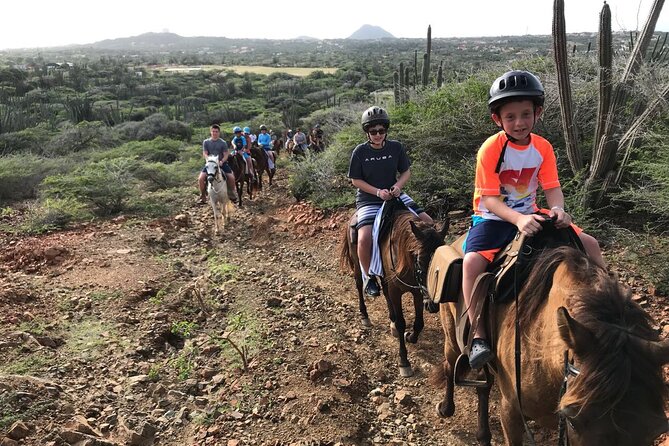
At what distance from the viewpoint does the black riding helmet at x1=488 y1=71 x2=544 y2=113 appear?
8.99ft

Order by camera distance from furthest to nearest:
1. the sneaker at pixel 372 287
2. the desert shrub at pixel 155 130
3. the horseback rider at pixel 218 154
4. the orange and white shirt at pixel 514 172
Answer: the desert shrub at pixel 155 130
the horseback rider at pixel 218 154
the sneaker at pixel 372 287
the orange and white shirt at pixel 514 172

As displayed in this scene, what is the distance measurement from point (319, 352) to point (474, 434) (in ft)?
6.27

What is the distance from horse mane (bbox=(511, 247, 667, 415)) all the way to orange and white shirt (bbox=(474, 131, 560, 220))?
0.95m

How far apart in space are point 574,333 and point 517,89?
1686mm

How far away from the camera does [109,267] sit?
7.52 m

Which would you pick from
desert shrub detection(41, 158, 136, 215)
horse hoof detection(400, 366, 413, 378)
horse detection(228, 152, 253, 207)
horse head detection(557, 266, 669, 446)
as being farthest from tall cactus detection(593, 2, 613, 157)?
desert shrub detection(41, 158, 136, 215)

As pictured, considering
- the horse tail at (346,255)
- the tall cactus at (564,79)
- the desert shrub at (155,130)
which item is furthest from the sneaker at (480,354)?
the desert shrub at (155,130)

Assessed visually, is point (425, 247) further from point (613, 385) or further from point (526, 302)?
point (613, 385)

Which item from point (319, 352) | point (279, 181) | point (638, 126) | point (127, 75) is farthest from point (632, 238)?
point (127, 75)

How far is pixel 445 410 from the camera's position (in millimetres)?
3930

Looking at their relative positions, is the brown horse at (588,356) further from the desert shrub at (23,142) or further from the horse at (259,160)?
the desert shrub at (23,142)

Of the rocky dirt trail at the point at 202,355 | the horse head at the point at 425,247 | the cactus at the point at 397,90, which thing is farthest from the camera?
the cactus at the point at 397,90

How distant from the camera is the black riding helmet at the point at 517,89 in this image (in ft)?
8.99

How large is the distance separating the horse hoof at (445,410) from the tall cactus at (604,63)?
5.05 metres
